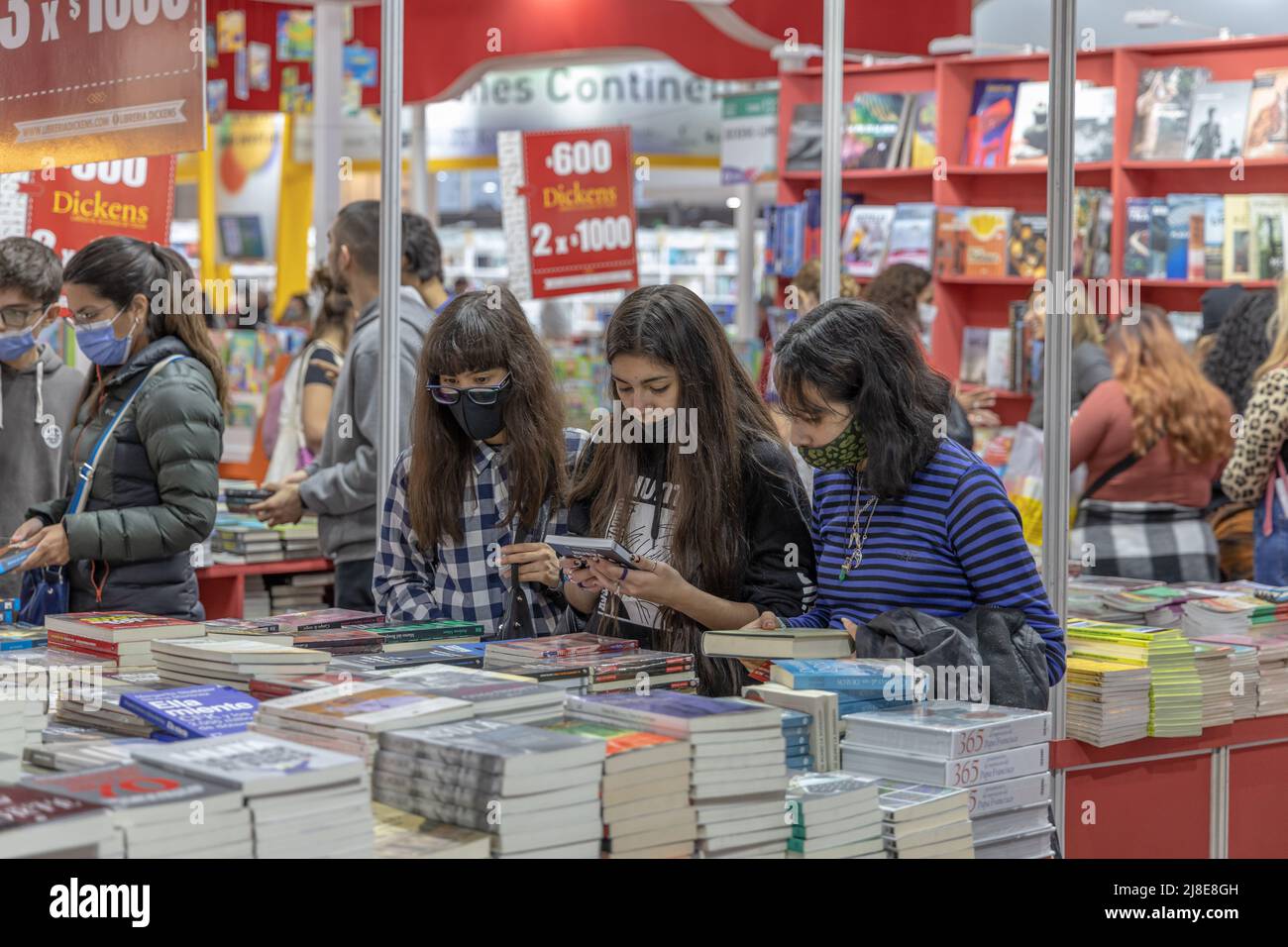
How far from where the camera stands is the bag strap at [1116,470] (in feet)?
17.3

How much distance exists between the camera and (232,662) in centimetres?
255

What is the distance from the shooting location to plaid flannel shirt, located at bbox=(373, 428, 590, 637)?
326cm

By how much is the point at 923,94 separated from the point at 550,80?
5.32 metres

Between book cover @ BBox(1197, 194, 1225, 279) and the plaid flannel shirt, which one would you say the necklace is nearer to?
the plaid flannel shirt

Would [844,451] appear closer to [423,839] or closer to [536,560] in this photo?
[536,560]

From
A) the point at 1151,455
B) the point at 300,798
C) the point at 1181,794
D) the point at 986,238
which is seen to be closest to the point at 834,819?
the point at 300,798

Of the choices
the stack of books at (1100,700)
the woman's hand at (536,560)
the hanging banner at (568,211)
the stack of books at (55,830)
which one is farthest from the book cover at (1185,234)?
the stack of books at (55,830)

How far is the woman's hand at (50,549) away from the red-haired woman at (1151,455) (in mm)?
3165

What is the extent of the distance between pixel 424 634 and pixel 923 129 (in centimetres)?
587

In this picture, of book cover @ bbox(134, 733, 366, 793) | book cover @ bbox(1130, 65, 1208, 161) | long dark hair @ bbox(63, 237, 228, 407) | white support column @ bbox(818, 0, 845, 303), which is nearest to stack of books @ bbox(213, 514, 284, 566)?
Answer: long dark hair @ bbox(63, 237, 228, 407)

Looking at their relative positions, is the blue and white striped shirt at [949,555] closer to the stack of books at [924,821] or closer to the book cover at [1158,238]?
the stack of books at [924,821]

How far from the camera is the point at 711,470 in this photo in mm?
2955

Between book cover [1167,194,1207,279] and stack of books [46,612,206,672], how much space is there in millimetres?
5398
